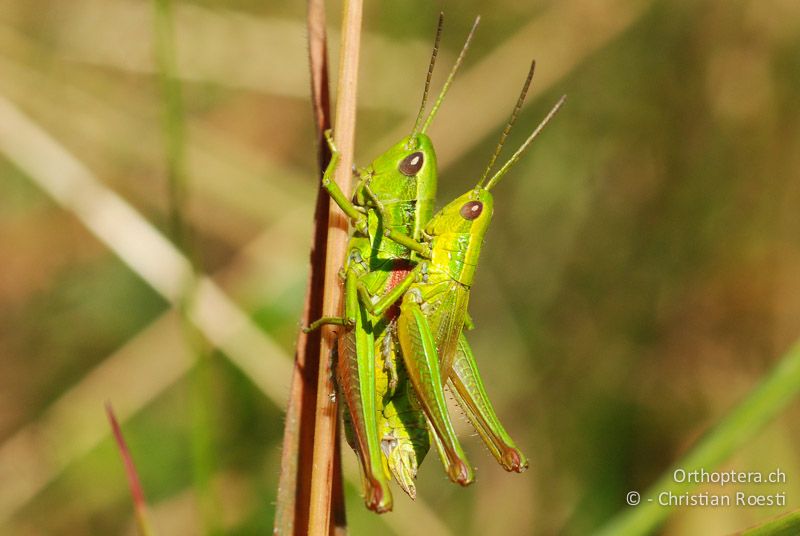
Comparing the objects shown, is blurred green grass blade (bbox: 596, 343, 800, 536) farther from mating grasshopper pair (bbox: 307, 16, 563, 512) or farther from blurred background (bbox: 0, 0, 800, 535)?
blurred background (bbox: 0, 0, 800, 535)

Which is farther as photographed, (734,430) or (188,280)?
(188,280)

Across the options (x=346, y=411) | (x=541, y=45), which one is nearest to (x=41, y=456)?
(x=346, y=411)

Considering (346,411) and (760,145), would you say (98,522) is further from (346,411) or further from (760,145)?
(760,145)

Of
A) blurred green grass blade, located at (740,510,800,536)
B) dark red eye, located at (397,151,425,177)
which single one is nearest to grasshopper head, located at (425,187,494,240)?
dark red eye, located at (397,151,425,177)

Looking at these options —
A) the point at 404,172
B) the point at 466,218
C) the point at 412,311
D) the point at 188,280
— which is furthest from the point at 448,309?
the point at 188,280

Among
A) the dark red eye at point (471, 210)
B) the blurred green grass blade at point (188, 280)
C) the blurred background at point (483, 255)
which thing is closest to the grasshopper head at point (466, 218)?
the dark red eye at point (471, 210)

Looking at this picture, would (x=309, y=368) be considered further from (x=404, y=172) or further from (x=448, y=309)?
(x=404, y=172)

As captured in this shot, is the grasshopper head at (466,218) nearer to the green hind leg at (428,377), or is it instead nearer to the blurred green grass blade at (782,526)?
the green hind leg at (428,377)
